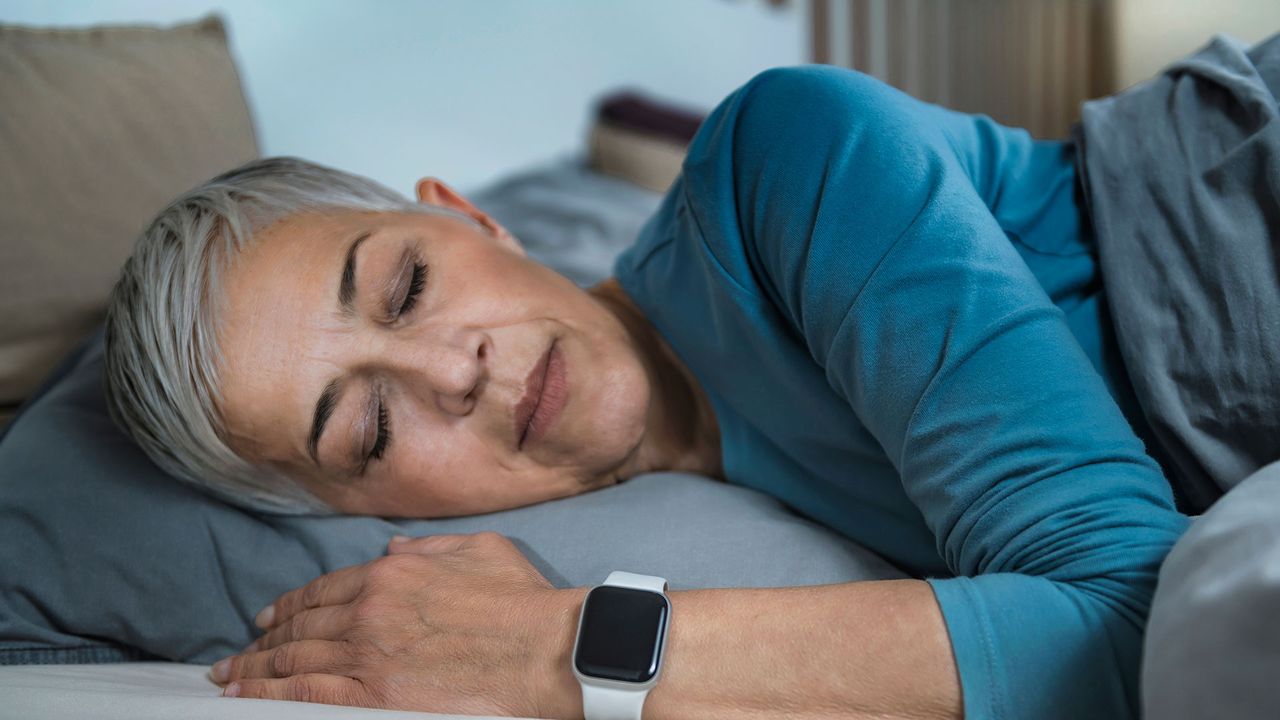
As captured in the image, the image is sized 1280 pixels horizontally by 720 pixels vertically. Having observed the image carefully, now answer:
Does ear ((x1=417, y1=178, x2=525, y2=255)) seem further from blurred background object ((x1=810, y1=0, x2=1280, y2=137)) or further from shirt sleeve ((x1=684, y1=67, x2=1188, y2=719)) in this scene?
blurred background object ((x1=810, y1=0, x2=1280, y2=137))

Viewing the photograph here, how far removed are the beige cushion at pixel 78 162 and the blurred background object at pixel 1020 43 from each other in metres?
2.46

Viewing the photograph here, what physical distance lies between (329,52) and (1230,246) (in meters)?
1.68

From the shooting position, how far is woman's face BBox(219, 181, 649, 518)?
1.00 meters

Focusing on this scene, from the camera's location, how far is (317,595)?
3.26 feet

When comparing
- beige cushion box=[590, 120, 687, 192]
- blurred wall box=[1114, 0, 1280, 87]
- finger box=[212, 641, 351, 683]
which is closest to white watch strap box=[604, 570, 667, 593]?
finger box=[212, 641, 351, 683]

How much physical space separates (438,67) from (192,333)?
1.35 meters

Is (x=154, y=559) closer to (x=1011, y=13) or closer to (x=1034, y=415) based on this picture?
(x=1034, y=415)

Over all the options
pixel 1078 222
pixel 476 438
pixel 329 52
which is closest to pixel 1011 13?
pixel 329 52

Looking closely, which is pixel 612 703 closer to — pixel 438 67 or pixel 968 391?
pixel 968 391

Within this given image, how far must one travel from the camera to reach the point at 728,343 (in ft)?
3.66

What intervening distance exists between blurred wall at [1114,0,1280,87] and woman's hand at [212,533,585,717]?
3.27 metres

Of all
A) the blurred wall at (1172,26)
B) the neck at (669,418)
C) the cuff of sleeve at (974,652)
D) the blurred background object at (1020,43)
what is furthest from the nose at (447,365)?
the blurred wall at (1172,26)

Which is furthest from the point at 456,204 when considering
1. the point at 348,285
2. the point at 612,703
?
the point at 612,703

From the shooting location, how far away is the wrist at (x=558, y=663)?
2.55 feet
